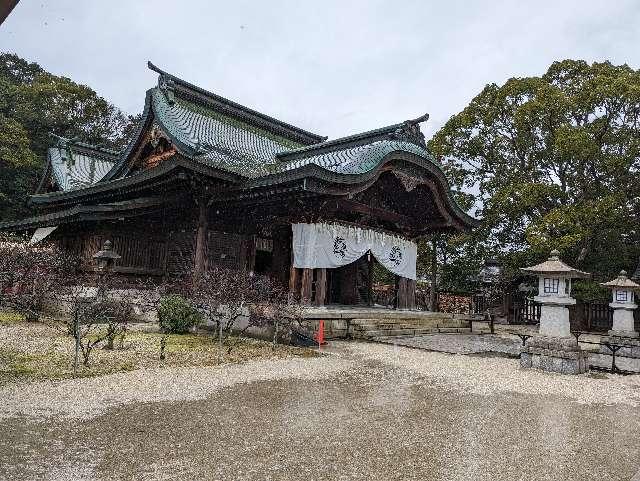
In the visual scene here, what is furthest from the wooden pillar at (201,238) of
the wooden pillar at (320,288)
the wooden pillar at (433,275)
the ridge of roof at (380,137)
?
the wooden pillar at (433,275)

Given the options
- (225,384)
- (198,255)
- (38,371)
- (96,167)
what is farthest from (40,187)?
(225,384)

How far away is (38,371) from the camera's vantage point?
6582 millimetres

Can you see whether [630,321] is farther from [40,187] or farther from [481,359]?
[40,187]

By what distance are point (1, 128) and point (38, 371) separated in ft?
91.5

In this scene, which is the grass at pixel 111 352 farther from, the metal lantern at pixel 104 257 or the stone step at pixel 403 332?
the stone step at pixel 403 332

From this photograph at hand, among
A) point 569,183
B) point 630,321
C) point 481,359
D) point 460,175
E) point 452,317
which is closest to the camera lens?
point 481,359

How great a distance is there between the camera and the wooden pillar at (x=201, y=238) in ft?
46.3

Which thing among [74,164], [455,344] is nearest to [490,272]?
[455,344]

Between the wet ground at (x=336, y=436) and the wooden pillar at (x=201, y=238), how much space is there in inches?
299

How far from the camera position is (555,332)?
902cm

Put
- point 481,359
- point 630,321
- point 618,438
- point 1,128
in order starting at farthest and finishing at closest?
point 1,128 < point 630,321 < point 481,359 < point 618,438

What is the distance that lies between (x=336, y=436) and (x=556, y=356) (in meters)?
6.10

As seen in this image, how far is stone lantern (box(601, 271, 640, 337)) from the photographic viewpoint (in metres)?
12.0

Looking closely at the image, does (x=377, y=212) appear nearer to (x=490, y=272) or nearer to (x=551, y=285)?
(x=551, y=285)
